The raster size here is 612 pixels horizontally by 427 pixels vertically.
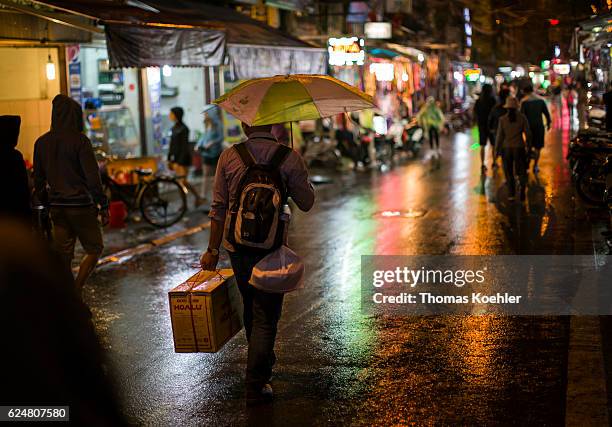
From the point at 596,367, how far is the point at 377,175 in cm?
1697

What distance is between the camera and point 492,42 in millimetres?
29297

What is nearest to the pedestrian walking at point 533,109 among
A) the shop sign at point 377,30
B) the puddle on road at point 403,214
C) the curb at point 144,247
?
the puddle on road at point 403,214

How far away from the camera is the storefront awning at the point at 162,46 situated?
14.9 meters

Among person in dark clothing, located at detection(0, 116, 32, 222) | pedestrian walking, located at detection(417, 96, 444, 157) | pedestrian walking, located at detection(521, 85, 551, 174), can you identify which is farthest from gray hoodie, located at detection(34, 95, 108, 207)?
pedestrian walking, located at detection(417, 96, 444, 157)

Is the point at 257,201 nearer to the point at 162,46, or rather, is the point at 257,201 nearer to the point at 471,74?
the point at 162,46

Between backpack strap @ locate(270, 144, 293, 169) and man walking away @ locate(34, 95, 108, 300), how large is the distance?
3152 millimetres

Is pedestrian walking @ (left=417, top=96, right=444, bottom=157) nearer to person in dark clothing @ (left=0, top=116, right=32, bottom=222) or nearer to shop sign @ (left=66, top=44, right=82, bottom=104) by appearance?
shop sign @ (left=66, top=44, right=82, bottom=104)

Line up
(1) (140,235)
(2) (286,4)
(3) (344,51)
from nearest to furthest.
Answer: (1) (140,235) < (3) (344,51) < (2) (286,4)

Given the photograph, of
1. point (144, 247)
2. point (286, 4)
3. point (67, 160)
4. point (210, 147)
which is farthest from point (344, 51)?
point (67, 160)

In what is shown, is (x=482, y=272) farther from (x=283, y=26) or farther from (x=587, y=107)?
(x=283, y=26)

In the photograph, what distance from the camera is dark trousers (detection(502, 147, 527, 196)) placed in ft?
54.6

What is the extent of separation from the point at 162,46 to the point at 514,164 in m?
6.66

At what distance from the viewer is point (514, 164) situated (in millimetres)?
16938

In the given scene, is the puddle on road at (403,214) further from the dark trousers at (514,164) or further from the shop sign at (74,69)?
the shop sign at (74,69)
